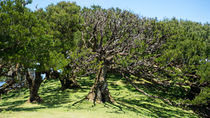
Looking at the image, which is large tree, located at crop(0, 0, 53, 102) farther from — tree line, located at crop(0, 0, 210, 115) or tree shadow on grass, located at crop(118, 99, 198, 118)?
tree shadow on grass, located at crop(118, 99, 198, 118)

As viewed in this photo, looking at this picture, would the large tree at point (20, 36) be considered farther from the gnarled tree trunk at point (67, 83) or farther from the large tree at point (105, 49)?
the gnarled tree trunk at point (67, 83)

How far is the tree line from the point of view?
14.7 metres

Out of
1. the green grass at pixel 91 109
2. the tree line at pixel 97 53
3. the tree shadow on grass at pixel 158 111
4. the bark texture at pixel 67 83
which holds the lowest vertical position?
the tree shadow on grass at pixel 158 111

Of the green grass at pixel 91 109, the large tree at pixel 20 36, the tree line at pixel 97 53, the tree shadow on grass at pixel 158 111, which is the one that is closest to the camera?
the large tree at pixel 20 36

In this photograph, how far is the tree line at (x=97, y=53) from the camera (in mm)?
14727

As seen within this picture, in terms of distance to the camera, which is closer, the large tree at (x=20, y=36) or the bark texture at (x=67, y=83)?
the large tree at (x=20, y=36)

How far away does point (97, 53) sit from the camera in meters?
22.4

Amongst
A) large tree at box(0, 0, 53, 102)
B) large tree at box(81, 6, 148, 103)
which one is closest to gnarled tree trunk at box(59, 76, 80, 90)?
large tree at box(81, 6, 148, 103)

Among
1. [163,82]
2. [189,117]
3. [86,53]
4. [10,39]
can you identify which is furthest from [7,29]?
[189,117]

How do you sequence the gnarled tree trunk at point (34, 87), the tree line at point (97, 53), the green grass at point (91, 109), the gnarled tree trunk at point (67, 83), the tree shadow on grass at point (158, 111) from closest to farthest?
the tree line at point (97, 53) < the green grass at point (91, 109) < the tree shadow on grass at point (158, 111) < the gnarled tree trunk at point (34, 87) < the gnarled tree trunk at point (67, 83)

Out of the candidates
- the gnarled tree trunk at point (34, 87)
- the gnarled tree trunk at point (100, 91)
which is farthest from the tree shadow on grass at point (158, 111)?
the gnarled tree trunk at point (34, 87)

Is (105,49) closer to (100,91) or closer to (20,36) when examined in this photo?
(100,91)

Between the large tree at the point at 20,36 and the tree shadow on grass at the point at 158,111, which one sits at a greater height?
the large tree at the point at 20,36

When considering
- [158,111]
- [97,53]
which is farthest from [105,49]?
[158,111]
